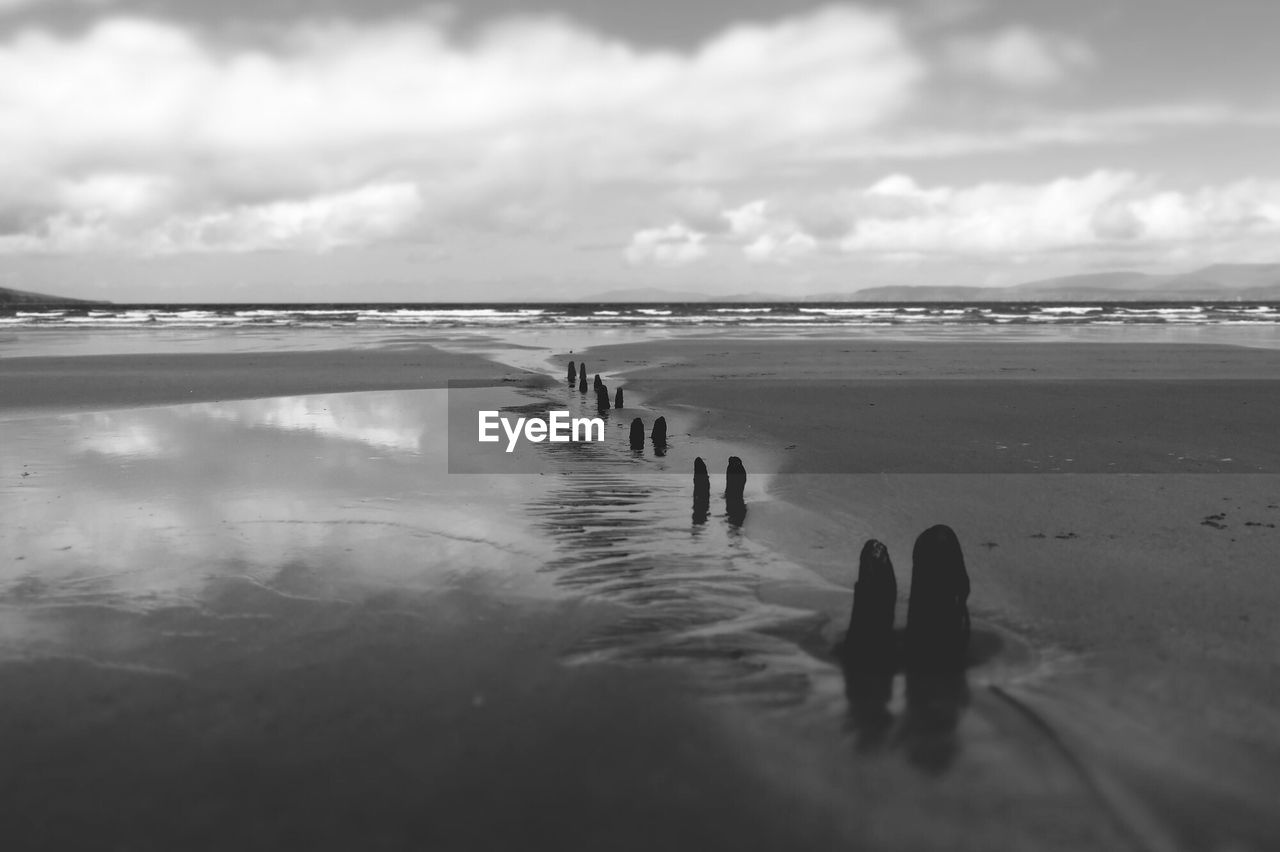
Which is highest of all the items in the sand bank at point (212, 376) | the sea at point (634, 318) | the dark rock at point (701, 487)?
the sea at point (634, 318)

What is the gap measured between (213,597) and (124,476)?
4773mm

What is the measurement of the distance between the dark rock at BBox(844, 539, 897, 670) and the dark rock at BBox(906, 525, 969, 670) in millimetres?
150

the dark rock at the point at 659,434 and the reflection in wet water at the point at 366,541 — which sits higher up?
the dark rock at the point at 659,434

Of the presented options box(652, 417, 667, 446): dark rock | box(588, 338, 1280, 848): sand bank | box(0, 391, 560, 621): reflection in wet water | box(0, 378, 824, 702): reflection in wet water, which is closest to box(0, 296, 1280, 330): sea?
box(588, 338, 1280, 848): sand bank

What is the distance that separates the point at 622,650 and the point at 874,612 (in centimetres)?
145

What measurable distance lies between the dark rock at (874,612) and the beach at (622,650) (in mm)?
205

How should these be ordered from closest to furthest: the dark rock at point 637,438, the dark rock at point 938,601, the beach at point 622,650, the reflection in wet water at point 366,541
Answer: the beach at point 622,650
the dark rock at point 938,601
the reflection in wet water at point 366,541
the dark rock at point 637,438

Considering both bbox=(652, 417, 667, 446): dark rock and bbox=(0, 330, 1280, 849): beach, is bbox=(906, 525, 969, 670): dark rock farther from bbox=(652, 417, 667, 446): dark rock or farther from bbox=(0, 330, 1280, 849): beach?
bbox=(652, 417, 667, 446): dark rock

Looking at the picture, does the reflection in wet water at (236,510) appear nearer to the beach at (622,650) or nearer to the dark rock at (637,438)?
the beach at (622,650)

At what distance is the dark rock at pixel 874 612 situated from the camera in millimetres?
4691

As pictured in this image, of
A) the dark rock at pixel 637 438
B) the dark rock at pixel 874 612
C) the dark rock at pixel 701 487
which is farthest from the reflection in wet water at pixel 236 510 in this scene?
the dark rock at pixel 874 612

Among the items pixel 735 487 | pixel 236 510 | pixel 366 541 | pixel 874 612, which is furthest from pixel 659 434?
pixel 874 612

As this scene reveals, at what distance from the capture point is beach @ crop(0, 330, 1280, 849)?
11.6 feet

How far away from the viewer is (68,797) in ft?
11.9
